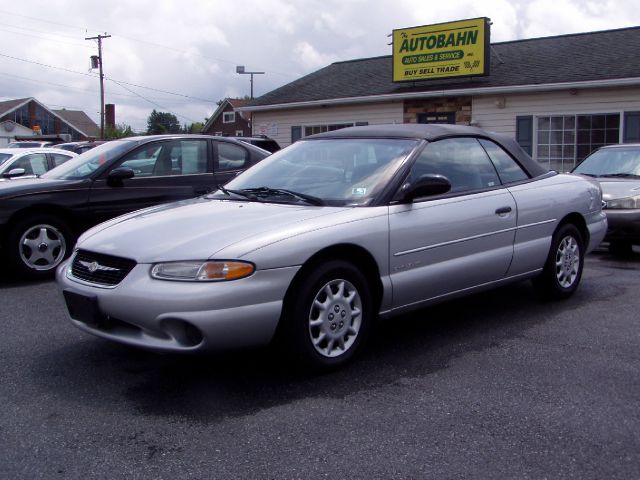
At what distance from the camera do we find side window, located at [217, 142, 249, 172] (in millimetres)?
8195

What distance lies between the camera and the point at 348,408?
12.2ft

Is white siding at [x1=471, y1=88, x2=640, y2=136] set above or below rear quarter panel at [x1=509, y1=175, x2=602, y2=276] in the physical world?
above

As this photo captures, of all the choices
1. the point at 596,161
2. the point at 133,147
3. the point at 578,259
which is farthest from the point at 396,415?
the point at 596,161

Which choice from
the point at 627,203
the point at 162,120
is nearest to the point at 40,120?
the point at 162,120

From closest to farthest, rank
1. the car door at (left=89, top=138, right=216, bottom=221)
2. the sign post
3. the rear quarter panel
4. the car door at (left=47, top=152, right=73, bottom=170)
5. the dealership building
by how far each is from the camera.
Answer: the rear quarter panel
the car door at (left=89, top=138, right=216, bottom=221)
the car door at (left=47, top=152, right=73, bottom=170)
the dealership building
the sign post

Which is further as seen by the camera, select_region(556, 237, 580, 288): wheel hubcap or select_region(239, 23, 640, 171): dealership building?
select_region(239, 23, 640, 171): dealership building

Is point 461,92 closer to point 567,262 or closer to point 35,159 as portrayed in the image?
point 35,159

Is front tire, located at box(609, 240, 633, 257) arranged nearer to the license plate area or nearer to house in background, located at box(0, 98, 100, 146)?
the license plate area

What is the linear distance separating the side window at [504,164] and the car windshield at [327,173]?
891 millimetres

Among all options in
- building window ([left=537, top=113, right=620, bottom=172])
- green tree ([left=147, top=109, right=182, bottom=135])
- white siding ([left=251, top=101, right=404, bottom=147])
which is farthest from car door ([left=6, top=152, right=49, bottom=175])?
green tree ([left=147, top=109, right=182, bottom=135])

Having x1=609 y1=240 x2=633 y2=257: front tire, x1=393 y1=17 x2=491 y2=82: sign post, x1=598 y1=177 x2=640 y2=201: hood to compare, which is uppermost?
x1=393 y1=17 x2=491 y2=82: sign post

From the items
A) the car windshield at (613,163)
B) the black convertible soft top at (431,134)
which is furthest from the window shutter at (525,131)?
the black convertible soft top at (431,134)

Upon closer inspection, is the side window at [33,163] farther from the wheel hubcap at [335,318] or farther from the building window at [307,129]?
the building window at [307,129]

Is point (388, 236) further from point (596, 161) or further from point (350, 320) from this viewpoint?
point (596, 161)
